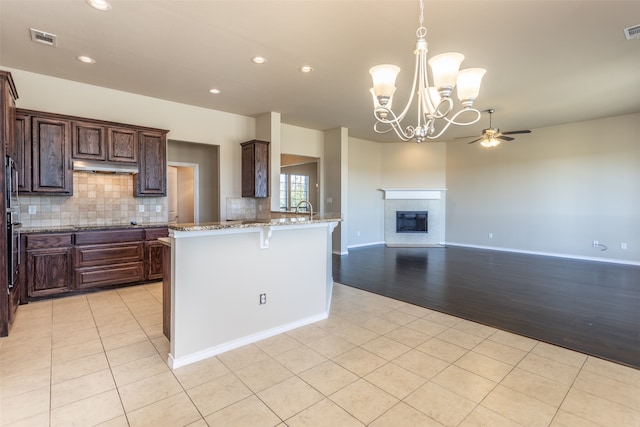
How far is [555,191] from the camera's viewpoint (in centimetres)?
696

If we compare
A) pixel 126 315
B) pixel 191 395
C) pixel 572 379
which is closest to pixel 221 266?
pixel 191 395

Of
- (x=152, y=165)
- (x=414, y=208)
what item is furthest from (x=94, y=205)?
(x=414, y=208)

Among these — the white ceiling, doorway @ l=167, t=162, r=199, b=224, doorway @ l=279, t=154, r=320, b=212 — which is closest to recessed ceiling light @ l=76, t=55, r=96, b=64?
the white ceiling

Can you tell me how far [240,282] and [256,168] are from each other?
3294 millimetres

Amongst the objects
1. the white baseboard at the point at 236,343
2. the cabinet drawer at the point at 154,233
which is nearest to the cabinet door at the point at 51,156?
the cabinet drawer at the point at 154,233

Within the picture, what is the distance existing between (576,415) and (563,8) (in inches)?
123

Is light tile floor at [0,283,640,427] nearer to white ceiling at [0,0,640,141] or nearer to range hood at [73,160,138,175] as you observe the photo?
range hood at [73,160,138,175]

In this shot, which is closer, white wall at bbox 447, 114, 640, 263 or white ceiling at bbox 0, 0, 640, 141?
white ceiling at bbox 0, 0, 640, 141

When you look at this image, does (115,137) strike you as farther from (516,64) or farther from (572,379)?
(572,379)

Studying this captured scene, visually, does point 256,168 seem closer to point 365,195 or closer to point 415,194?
point 365,195

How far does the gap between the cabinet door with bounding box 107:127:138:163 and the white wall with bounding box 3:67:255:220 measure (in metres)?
0.36

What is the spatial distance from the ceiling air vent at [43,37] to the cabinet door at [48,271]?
2390 mm

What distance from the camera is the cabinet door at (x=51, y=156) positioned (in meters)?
3.91

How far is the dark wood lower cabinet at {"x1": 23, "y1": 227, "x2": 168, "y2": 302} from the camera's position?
3840 millimetres
